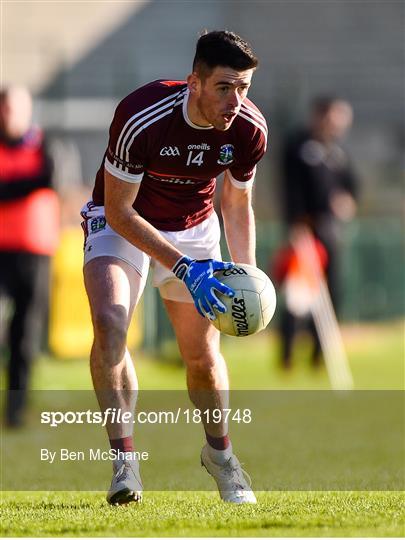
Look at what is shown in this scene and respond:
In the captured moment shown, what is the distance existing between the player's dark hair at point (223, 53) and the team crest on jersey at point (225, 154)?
0.43 meters

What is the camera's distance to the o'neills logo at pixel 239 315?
20.5 feet

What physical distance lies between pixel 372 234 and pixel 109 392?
1577cm

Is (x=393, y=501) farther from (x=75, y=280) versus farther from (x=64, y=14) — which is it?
(x=64, y=14)

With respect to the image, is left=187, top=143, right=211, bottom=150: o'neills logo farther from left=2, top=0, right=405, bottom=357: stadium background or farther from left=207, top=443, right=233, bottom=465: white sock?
left=2, top=0, right=405, bottom=357: stadium background

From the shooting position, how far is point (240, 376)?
1512 centimetres

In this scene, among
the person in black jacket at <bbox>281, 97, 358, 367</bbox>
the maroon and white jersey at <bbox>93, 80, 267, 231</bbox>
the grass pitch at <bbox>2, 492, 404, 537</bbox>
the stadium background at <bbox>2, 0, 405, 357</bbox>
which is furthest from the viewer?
the stadium background at <bbox>2, 0, 405, 357</bbox>

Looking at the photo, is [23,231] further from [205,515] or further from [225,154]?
[205,515]

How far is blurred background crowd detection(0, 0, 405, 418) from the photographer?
1656cm

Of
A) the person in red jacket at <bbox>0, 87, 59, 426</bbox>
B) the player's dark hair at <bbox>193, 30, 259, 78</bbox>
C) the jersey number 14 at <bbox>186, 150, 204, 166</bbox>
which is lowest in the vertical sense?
the person in red jacket at <bbox>0, 87, 59, 426</bbox>

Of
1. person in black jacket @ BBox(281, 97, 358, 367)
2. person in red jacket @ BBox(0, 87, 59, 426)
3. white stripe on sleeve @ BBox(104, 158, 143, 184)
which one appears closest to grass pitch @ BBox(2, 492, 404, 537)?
white stripe on sleeve @ BBox(104, 158, 143, 184)

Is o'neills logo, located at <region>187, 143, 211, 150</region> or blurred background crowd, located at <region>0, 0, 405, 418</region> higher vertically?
o'neills logo, located at <region>187, 143, 211, 150</region>

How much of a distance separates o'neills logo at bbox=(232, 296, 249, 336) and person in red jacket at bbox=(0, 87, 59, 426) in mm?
5213

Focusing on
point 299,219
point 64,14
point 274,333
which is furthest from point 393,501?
point 64,14


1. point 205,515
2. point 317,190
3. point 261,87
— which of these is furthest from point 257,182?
point 205,515
